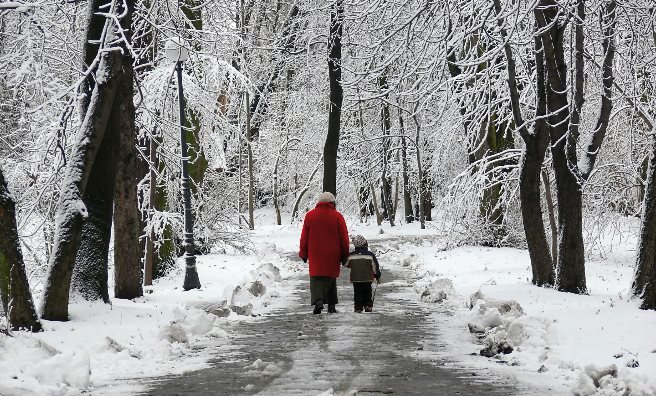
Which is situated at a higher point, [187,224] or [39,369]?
[187,224]

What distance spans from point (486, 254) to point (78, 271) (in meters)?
15.0

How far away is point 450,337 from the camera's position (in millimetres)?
11656

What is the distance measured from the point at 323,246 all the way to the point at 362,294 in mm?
1140

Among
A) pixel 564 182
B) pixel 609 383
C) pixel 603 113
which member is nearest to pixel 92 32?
pixel 564 182

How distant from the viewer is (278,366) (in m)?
9.36

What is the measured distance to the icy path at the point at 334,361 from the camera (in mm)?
8086

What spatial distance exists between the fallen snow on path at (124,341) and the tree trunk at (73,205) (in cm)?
42

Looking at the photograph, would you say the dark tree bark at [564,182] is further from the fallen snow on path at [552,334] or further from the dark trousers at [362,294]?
the dark trousers at [362,294]

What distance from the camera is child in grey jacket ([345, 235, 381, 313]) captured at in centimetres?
1436

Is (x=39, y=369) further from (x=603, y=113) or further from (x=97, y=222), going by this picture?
(x=603, y=113)

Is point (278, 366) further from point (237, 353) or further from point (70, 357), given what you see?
point (70, 357)

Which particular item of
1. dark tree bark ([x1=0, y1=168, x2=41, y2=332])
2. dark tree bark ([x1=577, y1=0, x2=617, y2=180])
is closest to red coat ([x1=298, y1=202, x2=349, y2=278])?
dark tree bark ([x1=577, y1=0, x2=617, y2=180])

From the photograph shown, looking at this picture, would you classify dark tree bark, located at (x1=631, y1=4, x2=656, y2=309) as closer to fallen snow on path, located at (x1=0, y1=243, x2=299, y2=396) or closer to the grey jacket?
the grey jacket

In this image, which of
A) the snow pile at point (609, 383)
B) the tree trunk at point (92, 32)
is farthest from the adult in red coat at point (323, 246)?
the snow pile at point (609, 383)
